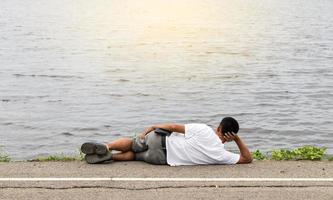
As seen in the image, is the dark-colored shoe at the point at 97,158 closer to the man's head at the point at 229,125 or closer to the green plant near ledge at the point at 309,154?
the man's head at the point at 229,125

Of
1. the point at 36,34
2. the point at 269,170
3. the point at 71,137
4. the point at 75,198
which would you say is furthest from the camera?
the point at 36,34

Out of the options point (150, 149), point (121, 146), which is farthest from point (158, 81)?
point (150, 149)

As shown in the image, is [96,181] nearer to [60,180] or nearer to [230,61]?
[60,180]

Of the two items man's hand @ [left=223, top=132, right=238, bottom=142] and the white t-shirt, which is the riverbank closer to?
the white t-shirt

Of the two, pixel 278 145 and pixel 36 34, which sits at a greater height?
pixel 36 34

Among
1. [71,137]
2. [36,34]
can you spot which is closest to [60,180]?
[71,137]

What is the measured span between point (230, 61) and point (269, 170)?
24.6 metres

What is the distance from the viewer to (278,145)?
17.5m

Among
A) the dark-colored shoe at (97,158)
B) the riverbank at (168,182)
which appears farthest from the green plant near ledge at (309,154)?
the dark-colored shoe at (97,158)

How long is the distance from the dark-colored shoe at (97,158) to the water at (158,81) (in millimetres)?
6160

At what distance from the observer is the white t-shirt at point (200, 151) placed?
9895 millimetres

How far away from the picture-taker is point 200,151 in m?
9.91

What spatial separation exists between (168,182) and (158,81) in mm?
19170

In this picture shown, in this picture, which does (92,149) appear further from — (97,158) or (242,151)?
(242,151)
